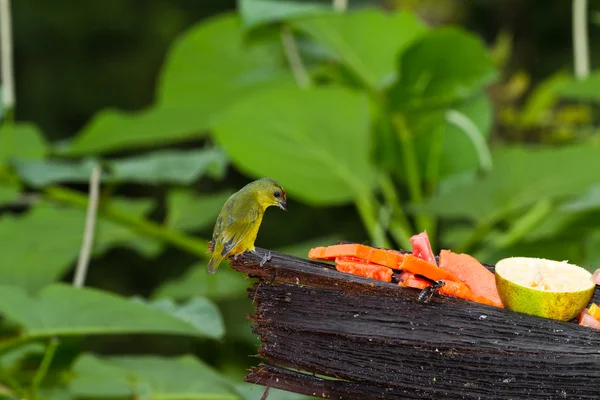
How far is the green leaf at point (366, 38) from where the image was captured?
991mm

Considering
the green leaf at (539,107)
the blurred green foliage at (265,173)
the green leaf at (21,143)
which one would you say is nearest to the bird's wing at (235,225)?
the blurred green foliage at (265,173)

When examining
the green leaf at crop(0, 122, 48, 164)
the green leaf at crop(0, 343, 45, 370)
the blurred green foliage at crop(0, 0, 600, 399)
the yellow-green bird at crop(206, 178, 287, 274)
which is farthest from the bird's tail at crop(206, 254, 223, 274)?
the green leaf at crop(0, 122, 48, 164)

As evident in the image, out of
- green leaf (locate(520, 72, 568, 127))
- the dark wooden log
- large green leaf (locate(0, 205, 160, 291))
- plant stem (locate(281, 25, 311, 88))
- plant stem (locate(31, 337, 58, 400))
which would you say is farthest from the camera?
green leaf (locate(520, 72, 568, 127))

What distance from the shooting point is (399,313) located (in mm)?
311

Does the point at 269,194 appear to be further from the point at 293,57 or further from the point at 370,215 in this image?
the point at 293,57

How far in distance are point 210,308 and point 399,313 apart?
0.38 metres

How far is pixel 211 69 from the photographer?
118cm

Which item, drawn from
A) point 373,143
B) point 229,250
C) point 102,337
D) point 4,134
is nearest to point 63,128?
point 102,337

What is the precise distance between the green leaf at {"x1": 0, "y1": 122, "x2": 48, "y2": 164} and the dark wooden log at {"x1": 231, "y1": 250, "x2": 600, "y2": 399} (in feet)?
2.50

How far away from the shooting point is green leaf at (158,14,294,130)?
1.15 m

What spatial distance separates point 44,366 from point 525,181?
53 centimetres

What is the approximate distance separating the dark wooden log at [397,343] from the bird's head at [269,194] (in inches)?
1.7

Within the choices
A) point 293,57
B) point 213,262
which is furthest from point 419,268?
point 293,57

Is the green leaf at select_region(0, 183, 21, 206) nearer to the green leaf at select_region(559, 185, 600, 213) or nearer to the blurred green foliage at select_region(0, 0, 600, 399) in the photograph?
the blurred green foliage at select_region(0, 0, 600, 399)
